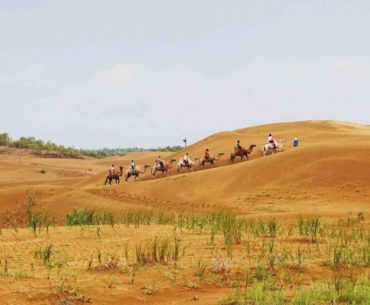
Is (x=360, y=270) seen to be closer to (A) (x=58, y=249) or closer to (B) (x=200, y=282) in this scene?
(B) (x=200, y=282)

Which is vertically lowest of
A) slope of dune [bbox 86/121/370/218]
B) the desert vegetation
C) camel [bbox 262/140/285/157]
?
the desert vegetation

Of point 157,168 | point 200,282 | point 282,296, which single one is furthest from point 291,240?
point 157,168

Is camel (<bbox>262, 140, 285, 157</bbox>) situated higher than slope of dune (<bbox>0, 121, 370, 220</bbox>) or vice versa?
camel (<bbox>262, 140, 285, 157</bbox>)

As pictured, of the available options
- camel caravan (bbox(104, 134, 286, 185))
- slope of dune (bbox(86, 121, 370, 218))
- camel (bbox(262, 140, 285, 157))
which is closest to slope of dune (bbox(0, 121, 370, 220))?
slope of dune (bbox(86, 121, 370, 218))

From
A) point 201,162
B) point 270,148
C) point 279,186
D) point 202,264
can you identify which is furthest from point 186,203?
point 202,264

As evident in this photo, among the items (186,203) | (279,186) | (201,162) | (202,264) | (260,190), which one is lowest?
(186,203)

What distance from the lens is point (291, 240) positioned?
14703 millimetres

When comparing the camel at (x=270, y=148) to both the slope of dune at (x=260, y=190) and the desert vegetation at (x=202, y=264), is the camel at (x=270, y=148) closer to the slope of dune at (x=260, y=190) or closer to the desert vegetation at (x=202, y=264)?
the slope of dune at (x=260, y=190)

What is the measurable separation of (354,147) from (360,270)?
26.2 metres

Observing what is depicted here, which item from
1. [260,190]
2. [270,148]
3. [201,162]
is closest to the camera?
[260,190]

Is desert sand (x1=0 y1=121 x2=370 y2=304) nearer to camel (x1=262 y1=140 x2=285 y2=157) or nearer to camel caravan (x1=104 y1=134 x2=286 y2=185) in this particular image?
camel caravan (x1=104 y1=134 x2=286 y2=185)

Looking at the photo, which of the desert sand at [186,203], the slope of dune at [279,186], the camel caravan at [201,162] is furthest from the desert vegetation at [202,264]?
the camel caravan at [201,162]

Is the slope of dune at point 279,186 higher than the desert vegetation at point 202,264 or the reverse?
higher

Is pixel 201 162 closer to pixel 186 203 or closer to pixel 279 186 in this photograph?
pixel 186 203
